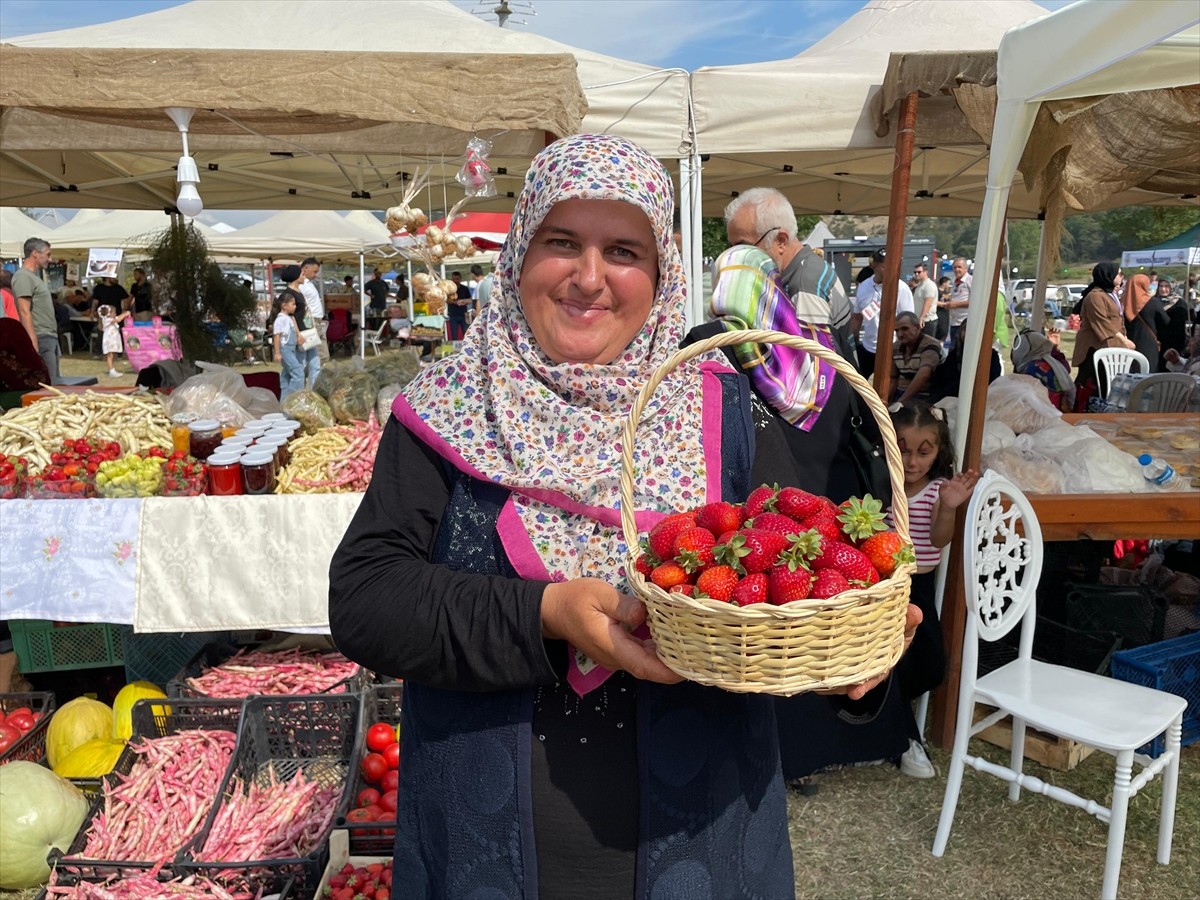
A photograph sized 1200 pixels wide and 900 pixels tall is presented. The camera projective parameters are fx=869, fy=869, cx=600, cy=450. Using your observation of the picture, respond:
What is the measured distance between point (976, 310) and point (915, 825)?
2.03 meters

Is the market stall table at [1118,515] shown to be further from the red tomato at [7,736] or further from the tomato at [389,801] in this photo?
the red tomato at [7,736]

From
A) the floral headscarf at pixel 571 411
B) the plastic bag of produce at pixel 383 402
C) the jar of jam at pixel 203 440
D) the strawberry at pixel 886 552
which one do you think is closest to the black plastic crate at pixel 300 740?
the jar of jam at pixel 203 440

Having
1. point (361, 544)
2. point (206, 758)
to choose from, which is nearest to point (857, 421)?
point (361, 544)

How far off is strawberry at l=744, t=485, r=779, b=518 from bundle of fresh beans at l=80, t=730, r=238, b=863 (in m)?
2.32

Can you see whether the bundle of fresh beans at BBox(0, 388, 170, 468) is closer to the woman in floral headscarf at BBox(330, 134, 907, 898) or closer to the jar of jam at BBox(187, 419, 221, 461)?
the jar of jam at BBox(187, 419, 221, 461)

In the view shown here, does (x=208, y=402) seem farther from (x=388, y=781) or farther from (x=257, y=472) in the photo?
(x=388, y=781)

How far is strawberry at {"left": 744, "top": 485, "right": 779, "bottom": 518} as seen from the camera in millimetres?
1289

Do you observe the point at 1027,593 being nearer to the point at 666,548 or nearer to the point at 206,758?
the point at 666,548

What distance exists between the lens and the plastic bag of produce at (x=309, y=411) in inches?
168

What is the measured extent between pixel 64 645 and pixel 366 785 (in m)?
1.84

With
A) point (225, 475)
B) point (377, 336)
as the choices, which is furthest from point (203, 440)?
point (377, 336)

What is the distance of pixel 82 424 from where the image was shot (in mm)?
4090

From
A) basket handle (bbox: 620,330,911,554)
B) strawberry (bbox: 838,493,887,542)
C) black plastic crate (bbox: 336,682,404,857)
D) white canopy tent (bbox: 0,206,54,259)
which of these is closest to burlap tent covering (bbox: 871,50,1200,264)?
basket handle (bbox: 620,330,911,554)

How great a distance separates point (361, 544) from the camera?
1.24 m
